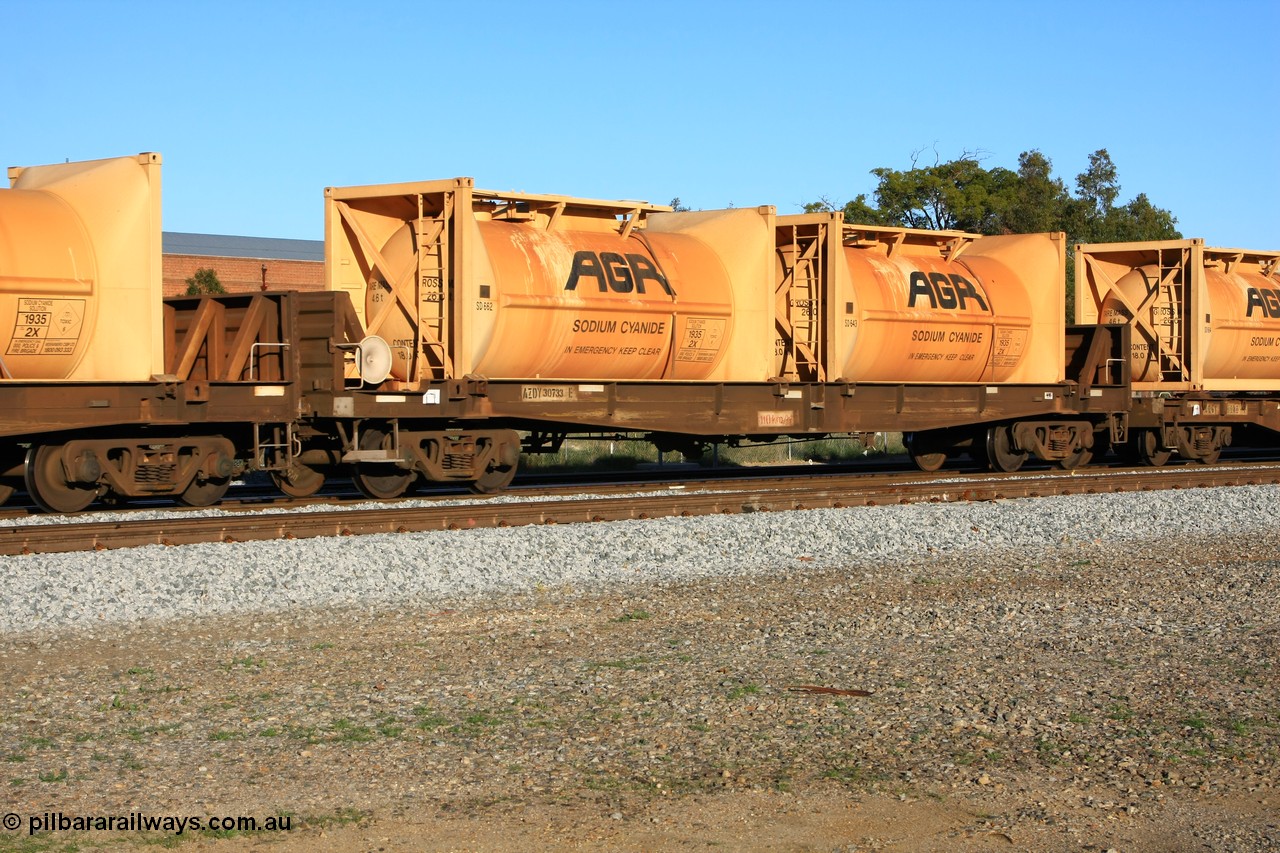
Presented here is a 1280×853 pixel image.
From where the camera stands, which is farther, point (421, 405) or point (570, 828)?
point (421, 405)

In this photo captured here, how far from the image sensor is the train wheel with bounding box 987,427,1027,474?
22.2 meters

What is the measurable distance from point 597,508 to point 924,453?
9.31 metres

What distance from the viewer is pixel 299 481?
16.8 meters

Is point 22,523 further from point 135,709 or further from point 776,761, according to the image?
point 776,761

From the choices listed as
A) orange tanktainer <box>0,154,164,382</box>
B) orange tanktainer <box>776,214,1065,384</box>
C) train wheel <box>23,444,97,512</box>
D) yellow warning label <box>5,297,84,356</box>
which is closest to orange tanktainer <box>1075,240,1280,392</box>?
orange tanktainer <box>776,214,1065,384</box>

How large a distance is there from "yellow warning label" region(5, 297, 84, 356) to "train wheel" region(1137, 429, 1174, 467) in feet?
58.2

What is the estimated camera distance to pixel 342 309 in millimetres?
16016

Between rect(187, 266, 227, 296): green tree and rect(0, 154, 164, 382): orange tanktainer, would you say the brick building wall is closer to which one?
rect(187, 266, 227, 296): green tree

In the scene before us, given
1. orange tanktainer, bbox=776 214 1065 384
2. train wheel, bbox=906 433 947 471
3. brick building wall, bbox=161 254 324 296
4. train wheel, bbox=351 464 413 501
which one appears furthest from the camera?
brick building wall, bbox=161 254 324 296

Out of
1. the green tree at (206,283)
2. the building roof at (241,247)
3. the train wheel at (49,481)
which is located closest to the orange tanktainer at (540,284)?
the train wheel at (49,481)

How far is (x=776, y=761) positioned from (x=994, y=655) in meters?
2.64

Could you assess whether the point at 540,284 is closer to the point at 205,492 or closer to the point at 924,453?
the point at 205,492

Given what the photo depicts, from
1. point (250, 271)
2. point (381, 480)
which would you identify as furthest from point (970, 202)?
point (381, 480)

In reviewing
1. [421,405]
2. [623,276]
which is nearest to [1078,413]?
[623,276]
